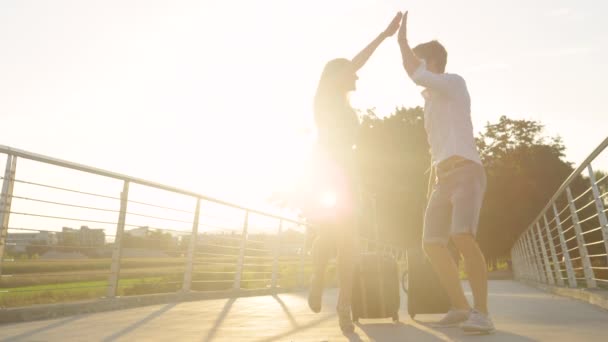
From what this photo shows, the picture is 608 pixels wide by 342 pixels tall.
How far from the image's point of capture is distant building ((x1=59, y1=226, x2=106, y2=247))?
5.16 metres

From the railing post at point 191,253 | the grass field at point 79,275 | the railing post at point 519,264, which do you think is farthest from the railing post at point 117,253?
the railing post at point 519,264

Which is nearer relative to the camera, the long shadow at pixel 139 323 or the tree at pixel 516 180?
the long shadow at pixel 139 323

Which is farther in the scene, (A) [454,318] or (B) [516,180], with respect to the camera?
(B) [516,180]

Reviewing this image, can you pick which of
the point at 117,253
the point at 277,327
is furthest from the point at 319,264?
the point at 117,253

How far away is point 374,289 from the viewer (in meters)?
4.56

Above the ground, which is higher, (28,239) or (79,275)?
(28,239)

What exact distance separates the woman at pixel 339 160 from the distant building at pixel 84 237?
2.30 m

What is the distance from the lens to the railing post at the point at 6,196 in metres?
4.27

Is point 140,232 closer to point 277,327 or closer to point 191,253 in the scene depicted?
point 191,253

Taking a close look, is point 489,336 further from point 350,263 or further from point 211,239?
point 211,239

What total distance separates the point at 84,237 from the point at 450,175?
336 cm

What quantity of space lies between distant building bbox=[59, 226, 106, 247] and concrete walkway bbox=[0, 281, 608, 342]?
2.23 feet

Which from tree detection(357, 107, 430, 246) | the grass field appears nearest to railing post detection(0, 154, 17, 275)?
the grass field

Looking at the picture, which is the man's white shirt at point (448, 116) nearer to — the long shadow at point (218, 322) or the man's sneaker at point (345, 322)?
the man's sneaker at point (345, 322)
